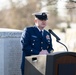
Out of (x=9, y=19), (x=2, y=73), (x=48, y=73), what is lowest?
(x=9, y=19)

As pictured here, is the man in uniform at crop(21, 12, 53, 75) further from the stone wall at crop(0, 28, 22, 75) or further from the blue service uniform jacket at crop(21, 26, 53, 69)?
the stone wall at crop(0, 28, 22, 75)

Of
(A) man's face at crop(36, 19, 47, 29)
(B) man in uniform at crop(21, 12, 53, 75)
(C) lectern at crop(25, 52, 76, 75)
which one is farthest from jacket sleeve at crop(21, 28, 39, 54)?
(C) lectern at crop(25, 52, 76, 75)

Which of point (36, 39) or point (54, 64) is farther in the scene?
point (36, 39)

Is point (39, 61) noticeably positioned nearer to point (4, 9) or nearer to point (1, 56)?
point (1, 56)

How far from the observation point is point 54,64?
16.9 feet

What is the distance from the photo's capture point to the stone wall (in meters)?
6.66

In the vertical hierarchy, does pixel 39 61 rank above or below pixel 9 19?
above

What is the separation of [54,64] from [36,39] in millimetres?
1268

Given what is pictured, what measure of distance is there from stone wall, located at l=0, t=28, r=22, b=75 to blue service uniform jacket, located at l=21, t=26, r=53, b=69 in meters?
0.47

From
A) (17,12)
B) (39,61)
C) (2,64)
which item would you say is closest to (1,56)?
(2,64)

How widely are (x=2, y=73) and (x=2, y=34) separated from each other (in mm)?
642

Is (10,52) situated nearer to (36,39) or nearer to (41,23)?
(36,39)

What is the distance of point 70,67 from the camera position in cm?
530

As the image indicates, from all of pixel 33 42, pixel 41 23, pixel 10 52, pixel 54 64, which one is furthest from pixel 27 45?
pixel 54 64
